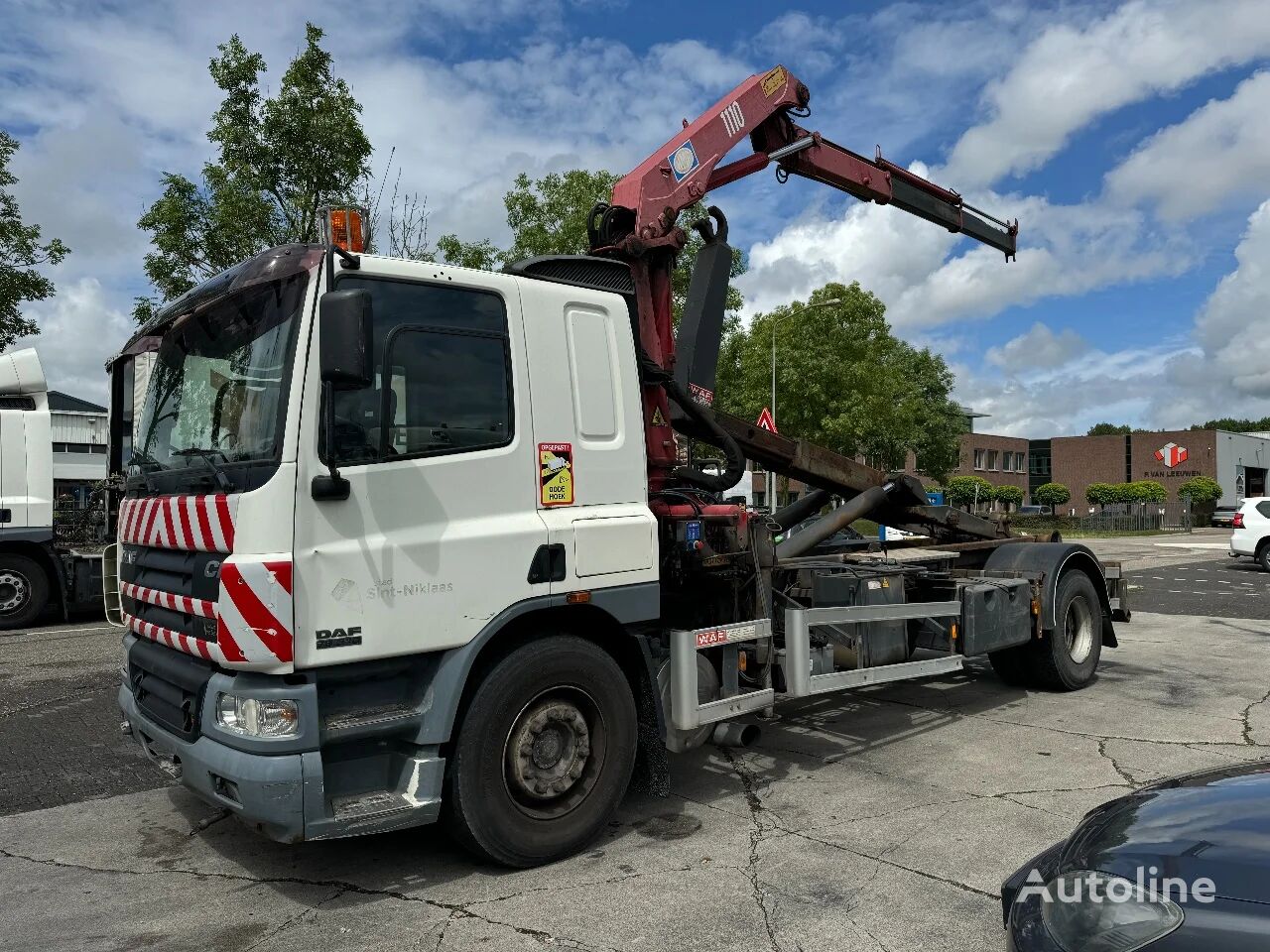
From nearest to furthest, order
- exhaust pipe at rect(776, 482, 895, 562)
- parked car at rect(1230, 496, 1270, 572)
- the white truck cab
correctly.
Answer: the white truck cab → exhaust pipe at rect(776, 482, 895, 562) → parked car at rect(1230, 496, 1270, 572)

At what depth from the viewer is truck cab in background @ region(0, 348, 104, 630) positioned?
11.1 m

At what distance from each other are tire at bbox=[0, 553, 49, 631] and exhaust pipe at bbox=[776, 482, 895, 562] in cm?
957

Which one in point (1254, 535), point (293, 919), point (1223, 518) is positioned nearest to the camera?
point (293, 919)

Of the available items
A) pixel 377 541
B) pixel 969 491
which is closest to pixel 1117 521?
pixel 969 491

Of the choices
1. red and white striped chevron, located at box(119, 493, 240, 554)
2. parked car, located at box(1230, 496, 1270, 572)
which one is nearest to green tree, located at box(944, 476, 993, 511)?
parked car, located at box(1230, 496, 1270, 572)

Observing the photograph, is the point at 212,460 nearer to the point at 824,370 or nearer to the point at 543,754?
the point at 543,754

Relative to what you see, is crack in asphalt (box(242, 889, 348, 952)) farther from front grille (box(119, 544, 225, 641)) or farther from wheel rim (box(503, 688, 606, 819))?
front grille (box(119, 544, 225, 641))

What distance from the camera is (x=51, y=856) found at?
4.53 m

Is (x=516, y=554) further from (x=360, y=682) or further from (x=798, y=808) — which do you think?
(x=798, y=808)

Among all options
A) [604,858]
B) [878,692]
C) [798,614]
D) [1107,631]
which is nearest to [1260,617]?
[1107,631]

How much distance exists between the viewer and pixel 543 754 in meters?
4.32

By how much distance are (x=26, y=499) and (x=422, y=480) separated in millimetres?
9665

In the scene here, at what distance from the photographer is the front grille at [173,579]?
3.76 metres

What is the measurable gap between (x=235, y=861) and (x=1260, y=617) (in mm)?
13496
